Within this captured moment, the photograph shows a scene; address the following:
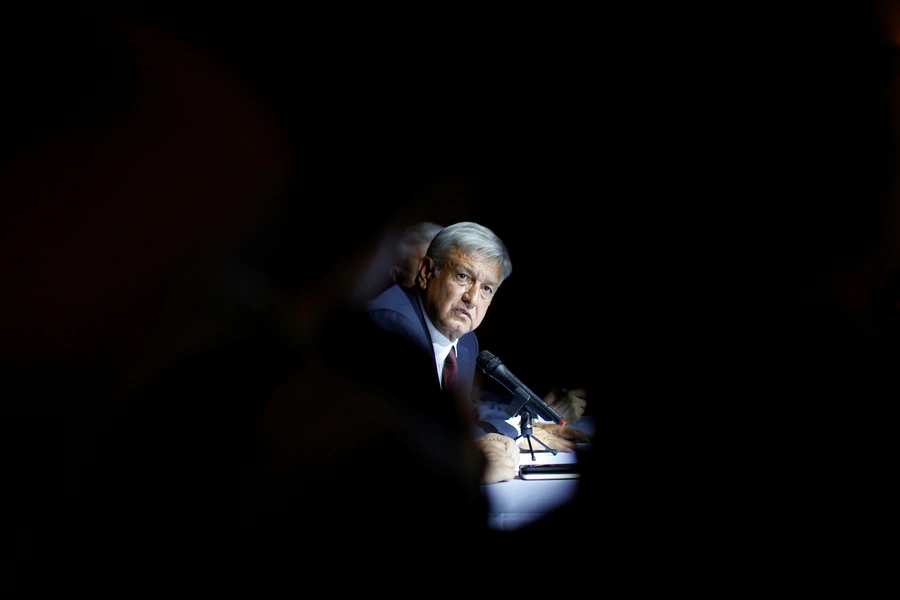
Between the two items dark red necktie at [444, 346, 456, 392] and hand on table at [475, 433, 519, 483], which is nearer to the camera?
hand on table at [475, 433, 519, 483]

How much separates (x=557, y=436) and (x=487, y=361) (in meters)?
0.44

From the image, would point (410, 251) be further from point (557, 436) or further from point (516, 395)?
point (557, 436)

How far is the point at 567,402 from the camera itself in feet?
7.48

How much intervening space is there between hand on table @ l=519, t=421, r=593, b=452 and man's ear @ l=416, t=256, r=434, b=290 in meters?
0.72

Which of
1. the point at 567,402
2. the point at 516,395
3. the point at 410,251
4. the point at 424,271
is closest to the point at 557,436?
the point at 567,402

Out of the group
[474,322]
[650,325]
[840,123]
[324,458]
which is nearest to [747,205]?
[840,123]

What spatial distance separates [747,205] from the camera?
247 cm

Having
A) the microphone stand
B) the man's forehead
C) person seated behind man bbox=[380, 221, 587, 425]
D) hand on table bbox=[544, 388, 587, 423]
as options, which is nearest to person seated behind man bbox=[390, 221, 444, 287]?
person seated behind man bbox=[380, 221, 587, 425]

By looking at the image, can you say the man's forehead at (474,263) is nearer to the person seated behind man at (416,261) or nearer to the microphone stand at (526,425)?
the person seated behind man at (416,261)

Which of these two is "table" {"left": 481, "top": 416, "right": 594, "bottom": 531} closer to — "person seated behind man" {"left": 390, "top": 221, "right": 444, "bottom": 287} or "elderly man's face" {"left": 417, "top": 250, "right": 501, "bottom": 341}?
"elderly man's face" {"left": 417, "top": 250, "right": 501, "bottom": 341}

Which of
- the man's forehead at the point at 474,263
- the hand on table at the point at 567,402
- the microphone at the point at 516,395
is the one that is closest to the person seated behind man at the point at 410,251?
the man's forehead at the point at 474,263

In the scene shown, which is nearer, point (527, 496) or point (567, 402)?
point (527, 496)

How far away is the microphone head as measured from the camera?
2072mm

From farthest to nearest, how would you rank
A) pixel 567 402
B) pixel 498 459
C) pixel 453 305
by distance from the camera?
pixel 567 402, pixel 453 305, pixel 498 459
